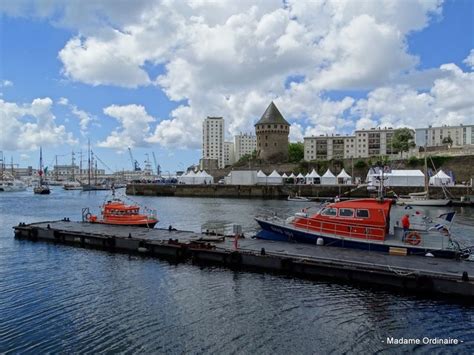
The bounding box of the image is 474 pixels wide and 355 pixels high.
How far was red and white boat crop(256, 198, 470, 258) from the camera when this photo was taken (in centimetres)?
2330

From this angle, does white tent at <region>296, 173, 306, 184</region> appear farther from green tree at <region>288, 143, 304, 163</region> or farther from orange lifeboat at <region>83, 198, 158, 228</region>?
orange lifeboat at <region>83, 198, 158, 228</region>

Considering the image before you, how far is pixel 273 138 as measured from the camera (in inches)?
5689

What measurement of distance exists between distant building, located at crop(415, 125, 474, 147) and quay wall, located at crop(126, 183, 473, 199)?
99.6 metres

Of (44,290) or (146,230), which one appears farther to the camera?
(146,230)

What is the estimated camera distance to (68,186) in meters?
168

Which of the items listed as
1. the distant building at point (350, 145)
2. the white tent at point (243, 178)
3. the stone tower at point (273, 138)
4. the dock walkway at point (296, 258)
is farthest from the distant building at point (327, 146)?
the dock walkway at point (296, 258)

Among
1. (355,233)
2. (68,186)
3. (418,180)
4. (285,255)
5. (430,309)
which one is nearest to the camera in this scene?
(430,309)

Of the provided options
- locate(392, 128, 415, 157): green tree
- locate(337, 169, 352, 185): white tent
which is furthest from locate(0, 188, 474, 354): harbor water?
locate(392, 128, 415, 157): green tree

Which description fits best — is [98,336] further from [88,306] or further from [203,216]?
[203,216]

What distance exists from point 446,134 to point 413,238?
6995 inches

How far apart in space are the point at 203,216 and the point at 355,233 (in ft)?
107

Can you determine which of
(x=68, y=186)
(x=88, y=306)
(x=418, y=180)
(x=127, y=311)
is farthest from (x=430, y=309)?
(x=68, y=186)

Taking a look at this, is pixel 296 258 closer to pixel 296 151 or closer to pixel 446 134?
pixel 296 151

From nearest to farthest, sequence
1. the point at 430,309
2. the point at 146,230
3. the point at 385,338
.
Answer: the point at 385,338, the point at 430,309, the point at 146,230
